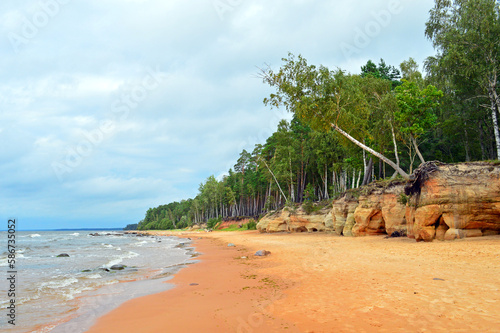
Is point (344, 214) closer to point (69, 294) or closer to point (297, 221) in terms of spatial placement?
point (297, 221)

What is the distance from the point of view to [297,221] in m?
37.7

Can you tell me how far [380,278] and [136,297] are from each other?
820cm

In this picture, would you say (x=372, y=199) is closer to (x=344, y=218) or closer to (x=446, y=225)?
(x=344, y=218)

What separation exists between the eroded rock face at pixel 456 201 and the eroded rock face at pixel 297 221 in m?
15.1

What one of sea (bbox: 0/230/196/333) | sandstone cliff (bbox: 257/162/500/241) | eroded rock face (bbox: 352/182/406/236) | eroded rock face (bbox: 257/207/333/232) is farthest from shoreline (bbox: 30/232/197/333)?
eroded rock face (bbox: 257/207/333/232)

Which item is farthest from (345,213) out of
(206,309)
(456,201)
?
(206,309)

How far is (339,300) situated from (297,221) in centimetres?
3112

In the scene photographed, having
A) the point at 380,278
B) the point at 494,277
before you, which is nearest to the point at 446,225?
the point at 494,277

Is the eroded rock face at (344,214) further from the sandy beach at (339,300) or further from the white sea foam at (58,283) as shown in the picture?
the white sea foam at (58,283)

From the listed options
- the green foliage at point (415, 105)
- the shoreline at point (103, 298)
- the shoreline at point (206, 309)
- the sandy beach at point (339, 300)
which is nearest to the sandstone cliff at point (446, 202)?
the sandy beach at point (339, 300)

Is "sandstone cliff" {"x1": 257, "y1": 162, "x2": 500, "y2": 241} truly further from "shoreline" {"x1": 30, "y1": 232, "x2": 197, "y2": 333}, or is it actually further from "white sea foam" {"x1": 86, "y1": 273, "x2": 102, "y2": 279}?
"white sea foam" {"x1": 86, "y1": 273, "x2": 102, "y2": 279}

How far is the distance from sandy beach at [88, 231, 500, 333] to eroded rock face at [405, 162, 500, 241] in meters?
2.92

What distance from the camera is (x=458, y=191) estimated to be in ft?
49.8

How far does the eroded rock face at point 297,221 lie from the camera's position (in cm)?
3469
